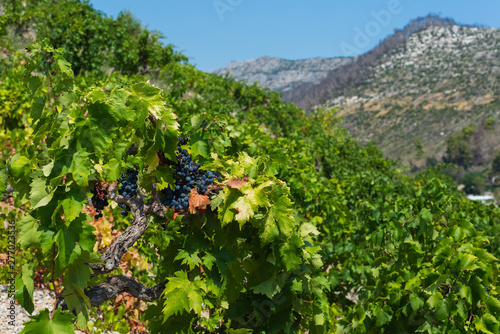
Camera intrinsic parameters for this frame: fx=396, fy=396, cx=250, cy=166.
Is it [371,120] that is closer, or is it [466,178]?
[466,178]

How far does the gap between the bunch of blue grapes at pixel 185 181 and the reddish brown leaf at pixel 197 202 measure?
0.05m

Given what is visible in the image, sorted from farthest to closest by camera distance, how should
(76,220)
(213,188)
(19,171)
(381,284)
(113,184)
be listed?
(381,284)
(113,184)
(213,188)
(19,171)
(76,220)

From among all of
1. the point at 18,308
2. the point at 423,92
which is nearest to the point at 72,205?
the point at 18,308

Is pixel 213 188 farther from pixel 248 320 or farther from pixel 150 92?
pixel 248 320

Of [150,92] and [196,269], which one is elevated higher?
[150,92]

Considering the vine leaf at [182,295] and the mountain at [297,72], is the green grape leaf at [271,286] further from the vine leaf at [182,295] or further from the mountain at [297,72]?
the mountain at [297,72]

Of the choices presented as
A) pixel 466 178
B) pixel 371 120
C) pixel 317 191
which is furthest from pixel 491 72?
pixel 317 191

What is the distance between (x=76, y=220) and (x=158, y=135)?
1.98 feet

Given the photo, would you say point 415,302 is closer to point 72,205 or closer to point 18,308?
point 72,205

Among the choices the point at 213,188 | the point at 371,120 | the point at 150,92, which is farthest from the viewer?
the point at 371,120

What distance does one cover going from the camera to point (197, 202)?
220 centimetres

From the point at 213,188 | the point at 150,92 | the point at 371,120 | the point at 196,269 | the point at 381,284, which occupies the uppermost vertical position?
the point at 371,120

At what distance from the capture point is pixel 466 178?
54375 mm

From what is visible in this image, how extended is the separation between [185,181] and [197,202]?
181 mm
